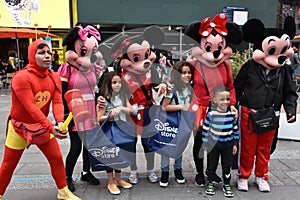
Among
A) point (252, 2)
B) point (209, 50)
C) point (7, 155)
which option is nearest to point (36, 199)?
point (7, 155)

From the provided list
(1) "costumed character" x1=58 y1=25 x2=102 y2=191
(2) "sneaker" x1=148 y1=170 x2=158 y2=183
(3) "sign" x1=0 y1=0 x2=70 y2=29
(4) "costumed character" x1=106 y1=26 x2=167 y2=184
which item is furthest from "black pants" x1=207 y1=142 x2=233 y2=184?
(3) "sign" x1=0 y1=0 x2=70 y2=29

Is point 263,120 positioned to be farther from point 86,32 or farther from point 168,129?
point 86,32

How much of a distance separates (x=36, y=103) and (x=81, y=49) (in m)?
0.74

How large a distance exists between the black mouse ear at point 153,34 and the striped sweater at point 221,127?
3.22 ft

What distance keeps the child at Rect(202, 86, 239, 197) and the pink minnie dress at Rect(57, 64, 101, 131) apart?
121cm

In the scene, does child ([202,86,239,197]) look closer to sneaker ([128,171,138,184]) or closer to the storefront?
sneaker ([128,171,138,184])

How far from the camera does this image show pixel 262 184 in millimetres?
3250

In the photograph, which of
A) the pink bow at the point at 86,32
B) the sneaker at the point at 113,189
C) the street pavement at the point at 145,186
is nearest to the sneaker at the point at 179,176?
the street pavement at the point at 145,186

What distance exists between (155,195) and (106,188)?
0.58 m

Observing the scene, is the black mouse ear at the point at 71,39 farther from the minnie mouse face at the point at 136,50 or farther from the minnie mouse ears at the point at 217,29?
the minnie mouse ears at the point at 217,29

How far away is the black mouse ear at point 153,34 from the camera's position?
10.2ft

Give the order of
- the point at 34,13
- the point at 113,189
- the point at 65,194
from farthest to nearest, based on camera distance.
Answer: the point at 34,13 → the point at 113,189 → the point at 65,194

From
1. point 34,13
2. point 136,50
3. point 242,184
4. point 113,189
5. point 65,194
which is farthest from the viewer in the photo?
point 34,13

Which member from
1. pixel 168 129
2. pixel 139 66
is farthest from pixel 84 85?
pixel 168 129
